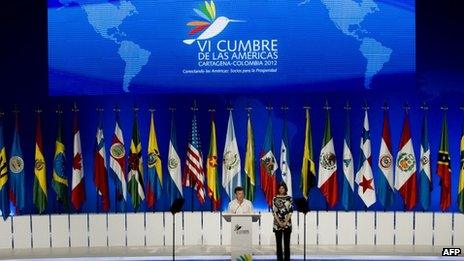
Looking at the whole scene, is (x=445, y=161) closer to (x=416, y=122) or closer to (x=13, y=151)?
(x=416, y=122)

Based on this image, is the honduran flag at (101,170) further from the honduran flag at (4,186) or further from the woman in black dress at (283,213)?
the woman in black dress at (283,213)

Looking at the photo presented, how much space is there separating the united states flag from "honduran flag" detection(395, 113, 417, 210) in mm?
3090

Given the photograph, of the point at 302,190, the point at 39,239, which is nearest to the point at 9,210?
the point at 39,239

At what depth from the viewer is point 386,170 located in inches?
396

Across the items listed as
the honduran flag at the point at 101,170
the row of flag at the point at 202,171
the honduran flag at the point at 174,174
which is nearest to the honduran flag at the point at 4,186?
the row of flag at the point at 202,171

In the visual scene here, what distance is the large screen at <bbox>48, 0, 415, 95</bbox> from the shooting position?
399 inches

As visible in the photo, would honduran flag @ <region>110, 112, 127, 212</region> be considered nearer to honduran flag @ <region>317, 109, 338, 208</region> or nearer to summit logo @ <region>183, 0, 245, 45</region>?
summit logo @ <region>183, 0, 245, 45</region>

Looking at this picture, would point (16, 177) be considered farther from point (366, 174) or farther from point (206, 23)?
point (366, 174)

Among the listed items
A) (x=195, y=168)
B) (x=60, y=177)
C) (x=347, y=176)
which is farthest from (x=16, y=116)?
(x=347, y=176)

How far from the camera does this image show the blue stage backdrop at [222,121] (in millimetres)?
10477

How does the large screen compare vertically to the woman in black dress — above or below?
Result: above

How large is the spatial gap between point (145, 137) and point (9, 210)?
2.47 meters

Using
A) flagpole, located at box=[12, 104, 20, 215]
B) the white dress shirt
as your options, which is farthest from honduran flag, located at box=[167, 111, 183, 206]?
flagpole, located at box=[12, 104, 20, 215]

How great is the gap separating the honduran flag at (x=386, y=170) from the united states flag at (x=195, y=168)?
283cm
